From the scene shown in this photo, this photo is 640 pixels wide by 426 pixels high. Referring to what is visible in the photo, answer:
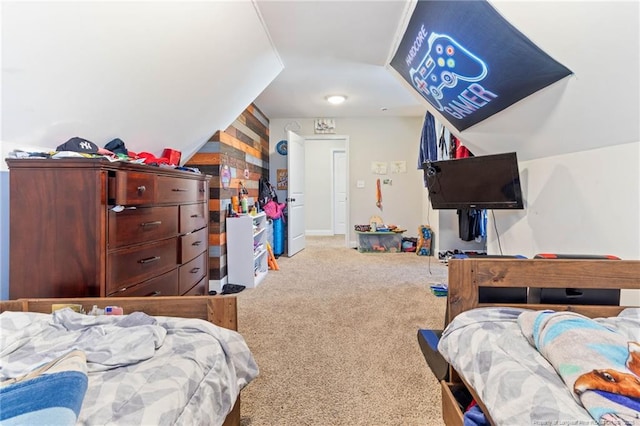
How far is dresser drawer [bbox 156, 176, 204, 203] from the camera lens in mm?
1729

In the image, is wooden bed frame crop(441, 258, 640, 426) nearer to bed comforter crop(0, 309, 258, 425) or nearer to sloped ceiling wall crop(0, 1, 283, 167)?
bed comforter crop(0, 309, 258, 425)

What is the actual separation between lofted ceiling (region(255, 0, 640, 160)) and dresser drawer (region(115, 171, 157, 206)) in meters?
1.42

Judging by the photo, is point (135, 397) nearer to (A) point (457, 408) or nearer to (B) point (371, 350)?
(A) point (457, 408)

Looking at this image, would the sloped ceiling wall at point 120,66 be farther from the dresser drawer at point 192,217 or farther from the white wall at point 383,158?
the white wall at point 383,158

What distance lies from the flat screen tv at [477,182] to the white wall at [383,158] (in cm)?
272

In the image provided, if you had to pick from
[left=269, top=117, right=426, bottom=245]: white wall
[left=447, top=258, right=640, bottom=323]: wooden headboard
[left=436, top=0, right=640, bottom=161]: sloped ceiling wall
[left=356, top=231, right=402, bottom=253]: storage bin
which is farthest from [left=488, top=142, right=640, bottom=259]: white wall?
[left=269, top=117, right=426, bottom=245]: white wall

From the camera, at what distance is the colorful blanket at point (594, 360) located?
2.11 feet

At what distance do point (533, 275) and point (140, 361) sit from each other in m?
1.39

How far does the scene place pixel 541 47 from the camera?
4.54 ft

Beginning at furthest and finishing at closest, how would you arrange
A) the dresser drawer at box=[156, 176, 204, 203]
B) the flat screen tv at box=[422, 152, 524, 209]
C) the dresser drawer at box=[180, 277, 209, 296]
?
the flat screen tv at box=[422, 152, 524, 209], the dresser drawer at box=[180, 277, 209, 296], the dresser drawer at box=[156, 176, 204, 203]

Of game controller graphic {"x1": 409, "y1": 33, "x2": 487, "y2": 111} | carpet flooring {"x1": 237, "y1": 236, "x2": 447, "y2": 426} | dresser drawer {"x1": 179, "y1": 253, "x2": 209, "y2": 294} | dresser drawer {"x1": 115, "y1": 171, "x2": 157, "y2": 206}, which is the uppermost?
game controller graphic {"x1": 409, "y1": 33, "x2": 487, "y2": 111}

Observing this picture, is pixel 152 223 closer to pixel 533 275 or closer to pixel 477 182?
pixel 533 275

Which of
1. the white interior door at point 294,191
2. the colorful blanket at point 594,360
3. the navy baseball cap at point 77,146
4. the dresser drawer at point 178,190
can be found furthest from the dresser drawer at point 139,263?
the white interior door at point 294,191

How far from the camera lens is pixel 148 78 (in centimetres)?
185
